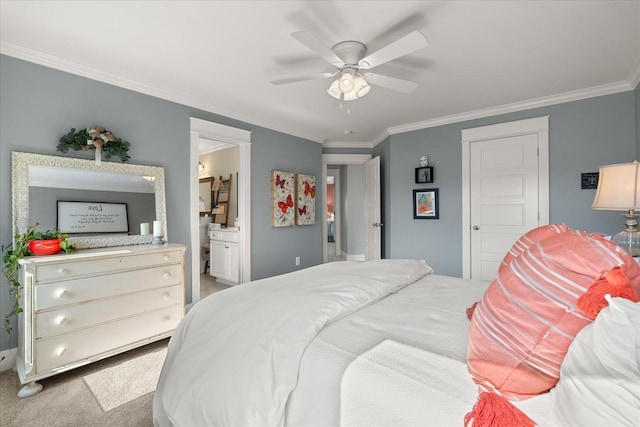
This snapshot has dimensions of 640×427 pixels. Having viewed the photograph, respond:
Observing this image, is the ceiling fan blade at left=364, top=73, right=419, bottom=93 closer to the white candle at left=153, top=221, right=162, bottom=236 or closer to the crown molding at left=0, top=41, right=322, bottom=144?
the crown molding at left=0, top=41, right=322, bottom=144

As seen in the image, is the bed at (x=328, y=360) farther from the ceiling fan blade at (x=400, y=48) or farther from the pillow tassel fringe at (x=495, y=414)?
the ceiling fan blade at (x=400, y=48)

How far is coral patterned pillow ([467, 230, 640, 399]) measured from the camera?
69 cm

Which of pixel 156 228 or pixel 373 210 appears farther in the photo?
pixel 373 210

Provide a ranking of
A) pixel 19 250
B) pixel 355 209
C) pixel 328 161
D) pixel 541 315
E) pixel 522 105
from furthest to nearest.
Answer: pixel 355 209, pixel 328 161, pixel 522 105, pixel 19 250, pixel 541 315

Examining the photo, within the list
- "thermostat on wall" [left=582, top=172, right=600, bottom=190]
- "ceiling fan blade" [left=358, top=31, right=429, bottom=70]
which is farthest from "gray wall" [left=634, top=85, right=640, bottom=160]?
"ceiling fan blade" [left=358, top=31, right=429, bottom=70]

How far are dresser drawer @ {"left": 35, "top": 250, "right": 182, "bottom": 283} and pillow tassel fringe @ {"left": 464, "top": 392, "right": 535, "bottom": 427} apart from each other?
2.40 m

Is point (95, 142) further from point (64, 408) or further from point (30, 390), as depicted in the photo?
point (64, 408)

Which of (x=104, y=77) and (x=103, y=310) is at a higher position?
(x=104, y=77)

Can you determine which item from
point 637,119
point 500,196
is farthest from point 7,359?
Result: point 637,119

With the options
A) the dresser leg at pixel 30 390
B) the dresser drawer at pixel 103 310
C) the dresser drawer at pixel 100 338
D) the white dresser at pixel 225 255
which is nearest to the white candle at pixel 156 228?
the dresser drawer at pixel 103 310

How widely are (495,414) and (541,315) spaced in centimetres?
25

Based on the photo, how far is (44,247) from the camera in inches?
82.6

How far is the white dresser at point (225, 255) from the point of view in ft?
14.3

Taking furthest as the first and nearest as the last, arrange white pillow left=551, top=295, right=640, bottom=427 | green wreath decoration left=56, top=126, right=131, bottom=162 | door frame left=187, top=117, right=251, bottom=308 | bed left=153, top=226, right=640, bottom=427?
1. door frame left=187, top=117, right=251, bottom=308
2. green wreath decoration left=56, top=126, right=131, bottom=162
3. bed left=153, top=226, right=640, bottom=427
4. white pillow left=551, top=295, right=640, bottom=427
